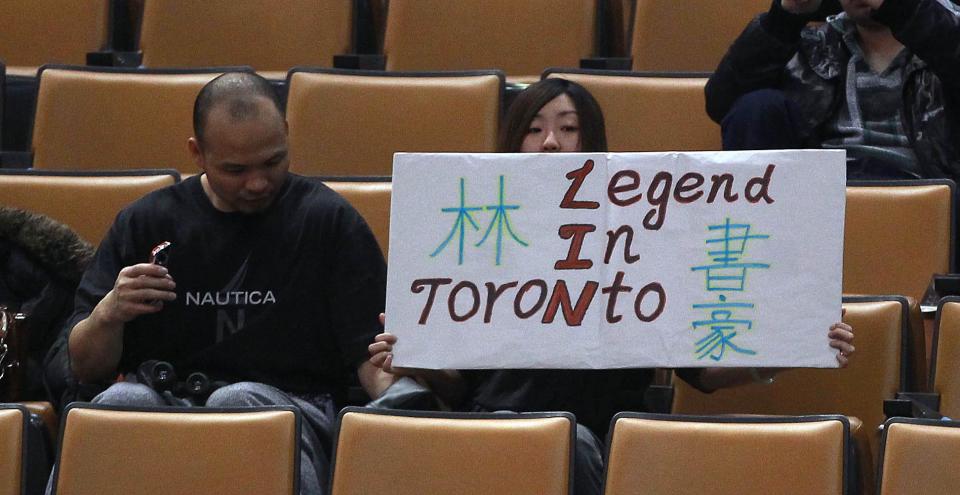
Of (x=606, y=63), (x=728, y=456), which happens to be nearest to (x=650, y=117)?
(x=606, y=63)

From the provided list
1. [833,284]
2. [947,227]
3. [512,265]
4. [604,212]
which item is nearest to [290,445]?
[512,265]

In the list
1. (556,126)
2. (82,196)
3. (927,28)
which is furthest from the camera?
(82,196)

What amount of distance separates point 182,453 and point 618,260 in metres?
0.57

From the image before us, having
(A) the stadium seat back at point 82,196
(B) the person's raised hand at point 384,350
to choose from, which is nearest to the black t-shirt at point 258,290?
(B) the person's raised hand at point 384,350

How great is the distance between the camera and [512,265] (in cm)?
190

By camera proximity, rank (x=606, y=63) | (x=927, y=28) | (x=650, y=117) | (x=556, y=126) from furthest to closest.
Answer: (x=606, y=63) → (x=650, y=117) → (x=927, y=28) → (x=556, y=126)

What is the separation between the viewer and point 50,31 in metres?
3.20

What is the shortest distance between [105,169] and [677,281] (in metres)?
1.27

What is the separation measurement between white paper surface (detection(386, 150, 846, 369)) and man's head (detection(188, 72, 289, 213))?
28 centimetres

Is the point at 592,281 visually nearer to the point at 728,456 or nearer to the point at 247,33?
the point at 728,456

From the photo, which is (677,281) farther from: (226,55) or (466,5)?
(226,55)

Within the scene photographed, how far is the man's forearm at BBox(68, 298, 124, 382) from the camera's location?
6.79 feet

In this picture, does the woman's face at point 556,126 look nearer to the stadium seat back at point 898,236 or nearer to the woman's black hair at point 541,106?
the woman's black hair at point 541,106

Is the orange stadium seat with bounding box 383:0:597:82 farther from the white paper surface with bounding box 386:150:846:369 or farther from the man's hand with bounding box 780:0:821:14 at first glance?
the white paper surface with bounding box 386:150:846:369
